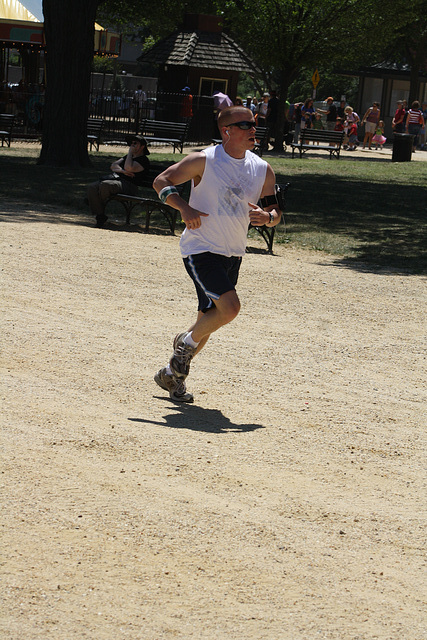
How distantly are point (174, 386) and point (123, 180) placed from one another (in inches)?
310

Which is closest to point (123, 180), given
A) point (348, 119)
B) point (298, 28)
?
point (298, 28)

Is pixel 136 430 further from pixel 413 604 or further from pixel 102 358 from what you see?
pixel 413 604

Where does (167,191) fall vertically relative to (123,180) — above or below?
above

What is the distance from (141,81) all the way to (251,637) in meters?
57.3

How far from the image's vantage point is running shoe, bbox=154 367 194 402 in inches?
222

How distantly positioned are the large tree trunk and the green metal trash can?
47.4 ft

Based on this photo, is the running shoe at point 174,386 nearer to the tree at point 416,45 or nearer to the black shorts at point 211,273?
the black shorts at point 211,273

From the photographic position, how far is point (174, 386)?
18.5 ft

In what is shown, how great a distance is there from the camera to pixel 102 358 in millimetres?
6430

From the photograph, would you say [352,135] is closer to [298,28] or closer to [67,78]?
[298,28]

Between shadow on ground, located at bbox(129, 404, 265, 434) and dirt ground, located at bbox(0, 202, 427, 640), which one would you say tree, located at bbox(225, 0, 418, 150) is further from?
shadow on ground, located at bbox(129, 404, 265, 434)

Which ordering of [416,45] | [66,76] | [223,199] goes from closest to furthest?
[223,199] → [66,76] → [416,45]

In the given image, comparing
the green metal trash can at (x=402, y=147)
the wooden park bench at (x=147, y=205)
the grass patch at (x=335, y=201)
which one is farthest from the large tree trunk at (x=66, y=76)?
the green metal trash can at (x=402, y=147)

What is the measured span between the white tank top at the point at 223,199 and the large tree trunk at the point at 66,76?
15467 millimetres
